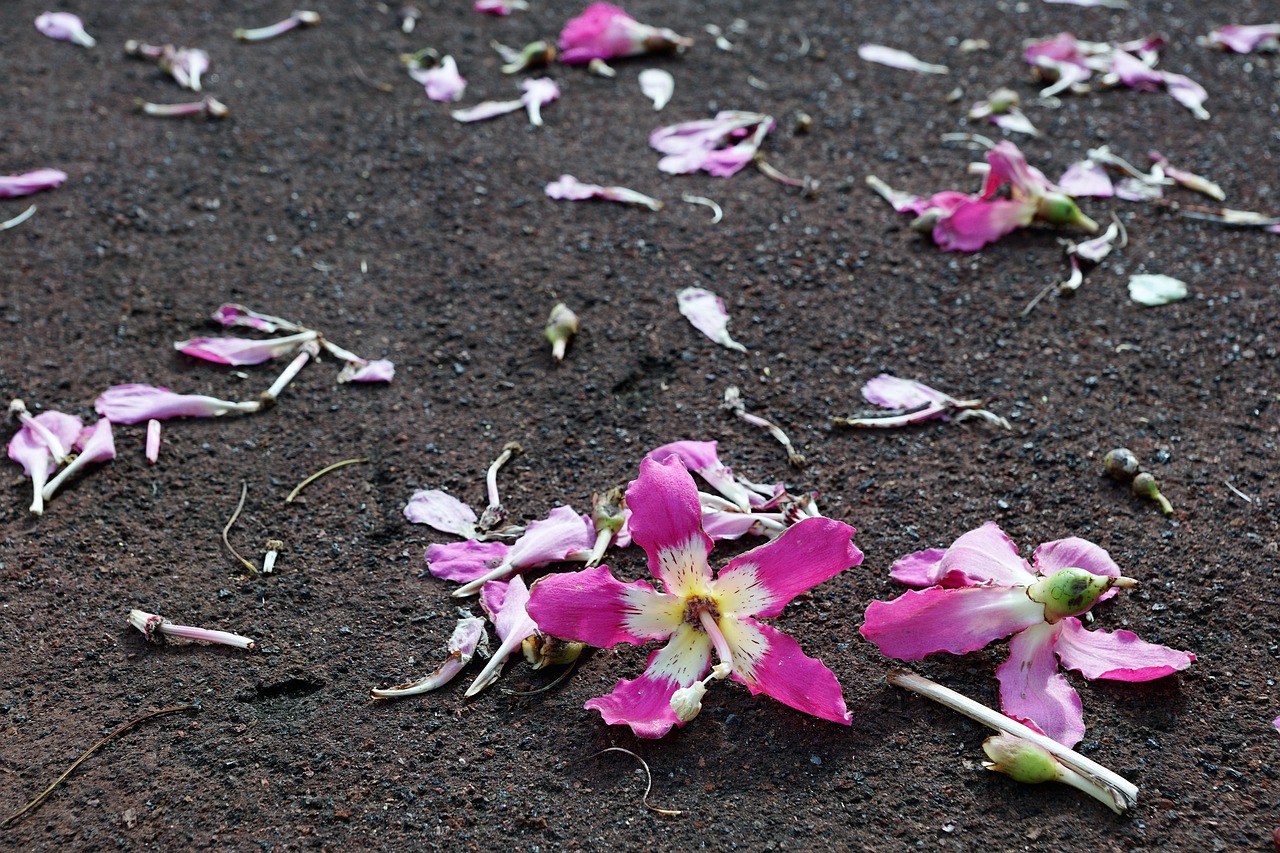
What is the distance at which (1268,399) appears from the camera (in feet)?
6.63

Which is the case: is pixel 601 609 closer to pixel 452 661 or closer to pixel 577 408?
pixel 452 661

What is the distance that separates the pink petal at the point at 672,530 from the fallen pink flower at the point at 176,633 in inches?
25.1

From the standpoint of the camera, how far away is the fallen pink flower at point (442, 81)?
3057 mm

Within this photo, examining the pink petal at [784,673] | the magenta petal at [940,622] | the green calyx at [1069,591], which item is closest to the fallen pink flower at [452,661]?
the pink petal at [784,673]

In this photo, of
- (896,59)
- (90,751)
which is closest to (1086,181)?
(896,59)

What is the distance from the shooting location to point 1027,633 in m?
1.50

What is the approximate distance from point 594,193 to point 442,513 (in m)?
1.10

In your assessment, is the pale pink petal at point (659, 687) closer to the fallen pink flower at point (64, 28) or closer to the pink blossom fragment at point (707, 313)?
the pink blossom fragment at point (707, 313)

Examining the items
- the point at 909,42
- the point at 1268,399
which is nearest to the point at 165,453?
the point at 1268,399

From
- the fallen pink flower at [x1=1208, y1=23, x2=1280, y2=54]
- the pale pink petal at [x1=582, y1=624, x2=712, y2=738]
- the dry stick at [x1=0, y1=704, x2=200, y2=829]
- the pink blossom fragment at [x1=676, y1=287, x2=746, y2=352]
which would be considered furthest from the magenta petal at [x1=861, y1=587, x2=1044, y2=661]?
the fallen pink flower at [x1=1208, y1=23, x2=1280, y2=54]

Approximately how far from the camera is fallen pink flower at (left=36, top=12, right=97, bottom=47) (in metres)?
3.29

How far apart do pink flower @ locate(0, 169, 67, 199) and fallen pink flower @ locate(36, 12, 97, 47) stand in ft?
2.80

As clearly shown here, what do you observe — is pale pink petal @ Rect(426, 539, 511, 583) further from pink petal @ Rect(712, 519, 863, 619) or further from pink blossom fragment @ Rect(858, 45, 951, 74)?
pink blossom fragment @ Rect(858, 45, 951, 74)

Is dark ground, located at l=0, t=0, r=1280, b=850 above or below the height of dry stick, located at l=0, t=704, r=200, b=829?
above
